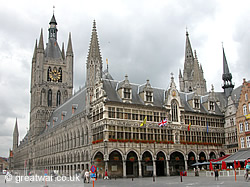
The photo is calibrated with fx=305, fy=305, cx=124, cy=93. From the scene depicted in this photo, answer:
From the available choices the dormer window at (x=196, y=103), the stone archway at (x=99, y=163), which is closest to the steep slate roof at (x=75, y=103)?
the stone archway at (x=99, y=163)

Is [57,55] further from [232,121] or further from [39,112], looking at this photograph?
[232,121]

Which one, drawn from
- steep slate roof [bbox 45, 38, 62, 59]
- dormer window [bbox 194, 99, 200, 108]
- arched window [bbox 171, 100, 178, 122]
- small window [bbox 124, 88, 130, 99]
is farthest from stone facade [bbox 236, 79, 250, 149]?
steep slate roof [bbox 45, 38, 62, 59]

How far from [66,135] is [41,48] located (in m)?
39.0

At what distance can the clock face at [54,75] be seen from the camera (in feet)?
301

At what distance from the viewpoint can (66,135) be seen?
6216 centimetres

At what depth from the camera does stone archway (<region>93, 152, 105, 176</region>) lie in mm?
43831

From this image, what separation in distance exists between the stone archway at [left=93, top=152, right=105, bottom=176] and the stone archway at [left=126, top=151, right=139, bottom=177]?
377 cm

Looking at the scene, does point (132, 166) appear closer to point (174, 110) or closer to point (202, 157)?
point (174, 110)

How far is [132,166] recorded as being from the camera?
46.1 m

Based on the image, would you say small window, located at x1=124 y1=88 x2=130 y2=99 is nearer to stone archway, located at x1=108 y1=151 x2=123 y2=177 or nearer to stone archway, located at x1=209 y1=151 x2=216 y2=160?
stone archway, located at x1=108 y1=151 x2=123 y2=177

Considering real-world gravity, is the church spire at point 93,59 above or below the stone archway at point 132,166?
above

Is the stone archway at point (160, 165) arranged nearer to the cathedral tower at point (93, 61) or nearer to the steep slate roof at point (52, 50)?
the cathedral tower at point (93, 61)

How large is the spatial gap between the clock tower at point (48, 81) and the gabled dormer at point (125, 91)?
1805 inches

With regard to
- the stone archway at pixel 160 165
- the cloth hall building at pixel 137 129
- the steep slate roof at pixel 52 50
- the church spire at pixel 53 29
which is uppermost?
the church spire at pixel 53 29
